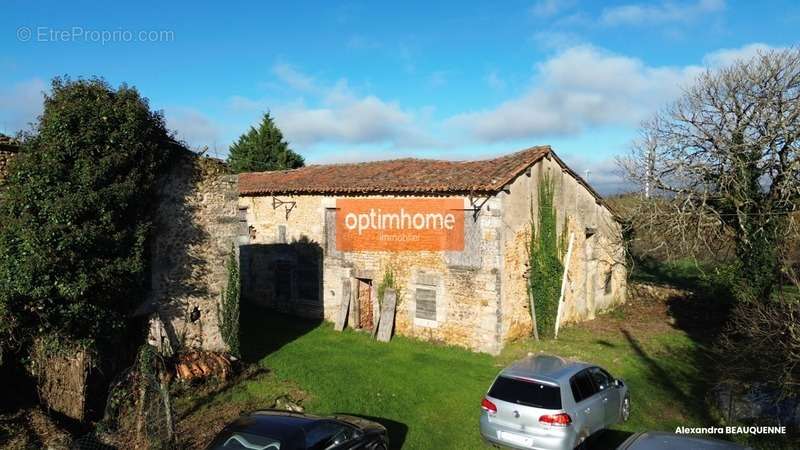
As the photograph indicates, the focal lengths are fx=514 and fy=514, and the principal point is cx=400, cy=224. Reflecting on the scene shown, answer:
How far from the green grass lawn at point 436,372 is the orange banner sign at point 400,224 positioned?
3.01 metres

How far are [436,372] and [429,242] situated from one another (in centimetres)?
418

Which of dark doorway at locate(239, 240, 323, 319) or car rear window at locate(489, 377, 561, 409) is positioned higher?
dark doorway at locate(239, 240, 323, 319)

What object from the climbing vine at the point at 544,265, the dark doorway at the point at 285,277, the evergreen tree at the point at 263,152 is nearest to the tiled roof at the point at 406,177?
the climbing vine at the point at 544,265

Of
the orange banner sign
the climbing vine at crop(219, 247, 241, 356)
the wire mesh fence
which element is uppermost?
the orange banner sign

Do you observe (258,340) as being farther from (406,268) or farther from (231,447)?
(231,447)

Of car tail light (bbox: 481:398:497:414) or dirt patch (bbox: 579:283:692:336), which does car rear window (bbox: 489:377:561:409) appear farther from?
dirt patch (bbox: 579:283:692:336)

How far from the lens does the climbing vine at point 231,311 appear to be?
12.7m

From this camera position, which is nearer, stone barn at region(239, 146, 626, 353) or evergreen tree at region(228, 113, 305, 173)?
stone barn at region(239, 146, 626, 353)

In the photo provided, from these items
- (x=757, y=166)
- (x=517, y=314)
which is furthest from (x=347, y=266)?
(x=757, y=166)

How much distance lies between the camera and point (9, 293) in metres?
8.90

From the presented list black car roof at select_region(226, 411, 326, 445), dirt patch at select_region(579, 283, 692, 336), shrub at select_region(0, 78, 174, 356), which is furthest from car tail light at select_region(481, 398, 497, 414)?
dirt patch at select_region(579, 283, 692, 336)

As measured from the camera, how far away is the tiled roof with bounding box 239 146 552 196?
597 inches

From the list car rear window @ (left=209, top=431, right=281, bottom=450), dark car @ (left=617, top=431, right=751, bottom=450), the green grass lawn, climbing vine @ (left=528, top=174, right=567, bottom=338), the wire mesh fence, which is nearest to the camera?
dark car @ (left=617, top=431, right=751, bottom=450)

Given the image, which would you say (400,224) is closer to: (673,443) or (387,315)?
(387,315)
